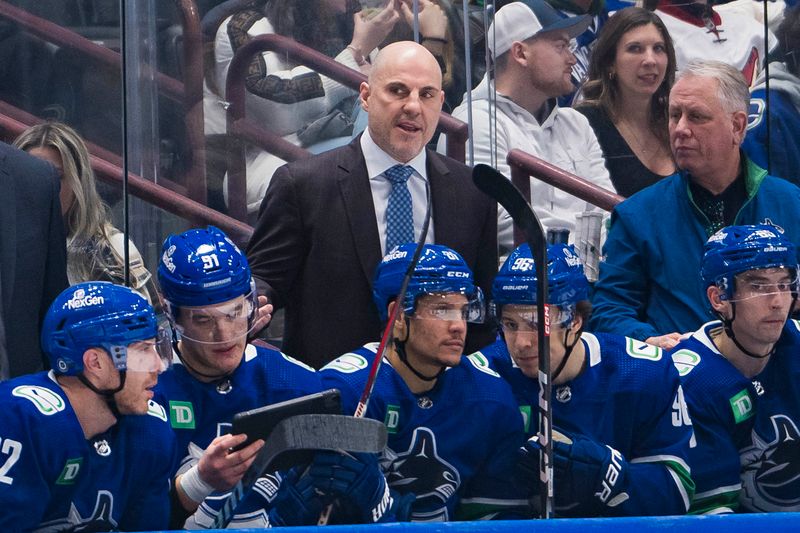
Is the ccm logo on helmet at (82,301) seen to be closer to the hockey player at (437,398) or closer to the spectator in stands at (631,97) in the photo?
the hockey player at (437,398)

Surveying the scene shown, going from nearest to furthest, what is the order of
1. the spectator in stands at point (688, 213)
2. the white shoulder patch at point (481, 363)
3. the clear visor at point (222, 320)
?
the clear visor at point (222, 320) → the white shoulder patch at point (481, 363) → the spectator in stands at point (688, 213)

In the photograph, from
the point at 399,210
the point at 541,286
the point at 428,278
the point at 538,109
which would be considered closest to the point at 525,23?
the point at 538,109

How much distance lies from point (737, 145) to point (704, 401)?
0.60 m

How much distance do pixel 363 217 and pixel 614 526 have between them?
3.92 feet

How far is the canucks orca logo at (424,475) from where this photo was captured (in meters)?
2.72

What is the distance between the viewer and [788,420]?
2875mm

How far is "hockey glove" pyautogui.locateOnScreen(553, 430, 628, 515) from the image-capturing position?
2654 millimetres

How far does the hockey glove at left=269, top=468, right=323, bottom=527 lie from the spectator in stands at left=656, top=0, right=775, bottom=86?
67.7 inches

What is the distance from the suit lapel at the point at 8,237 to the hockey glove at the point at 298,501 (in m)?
0.61

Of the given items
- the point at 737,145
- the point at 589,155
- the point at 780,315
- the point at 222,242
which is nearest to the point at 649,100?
the point at 589,155

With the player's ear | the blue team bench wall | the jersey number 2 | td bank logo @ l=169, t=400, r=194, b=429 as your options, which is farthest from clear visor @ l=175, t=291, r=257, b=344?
the player's ear

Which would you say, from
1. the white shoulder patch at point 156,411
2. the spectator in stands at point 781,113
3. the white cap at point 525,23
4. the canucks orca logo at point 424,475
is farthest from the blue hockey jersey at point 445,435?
the spectator in stands at point 781,113

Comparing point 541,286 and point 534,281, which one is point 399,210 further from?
point 541,286

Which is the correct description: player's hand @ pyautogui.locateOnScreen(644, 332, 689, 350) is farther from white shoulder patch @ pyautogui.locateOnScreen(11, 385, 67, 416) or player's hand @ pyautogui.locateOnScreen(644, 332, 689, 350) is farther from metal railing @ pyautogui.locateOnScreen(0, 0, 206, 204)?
white shoulder patch @ pyautogui.locateOnScreen(11, 385, 67, 416)
